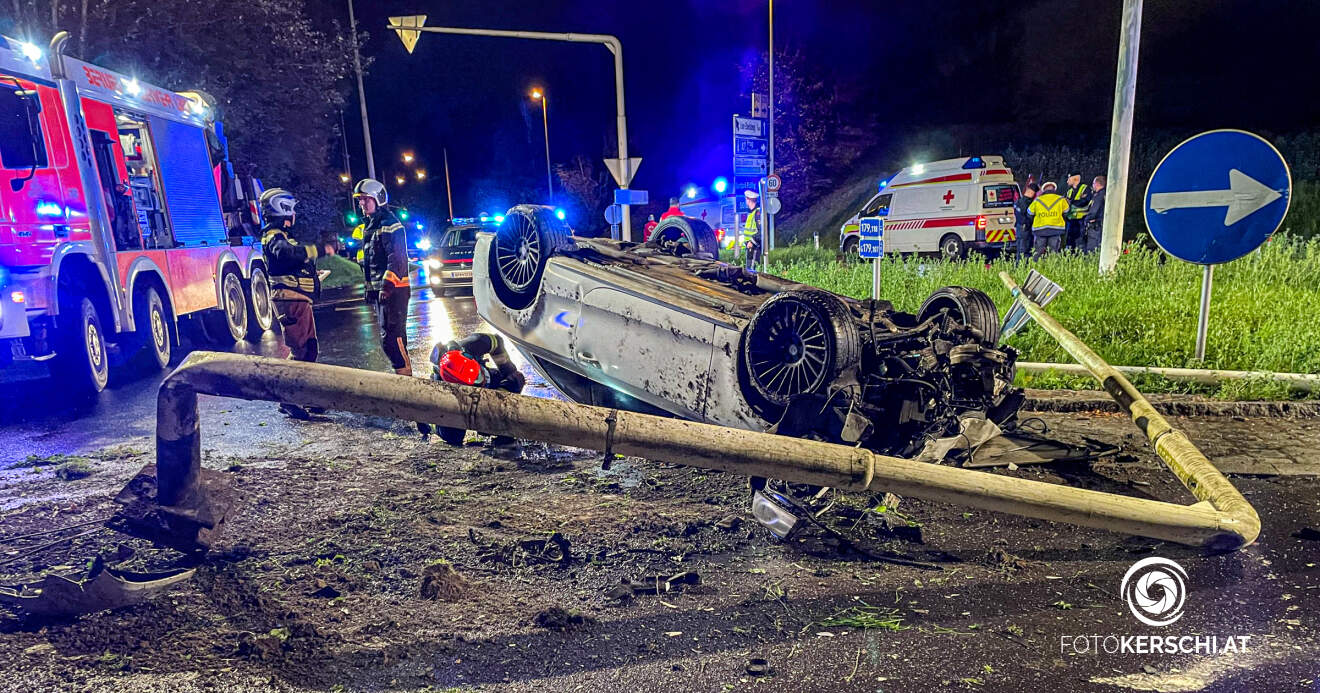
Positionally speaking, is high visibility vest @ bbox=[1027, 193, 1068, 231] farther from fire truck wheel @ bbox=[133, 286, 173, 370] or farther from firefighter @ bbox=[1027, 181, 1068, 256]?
fire truck wheel @ bbox=[133, 286, 173, 370]

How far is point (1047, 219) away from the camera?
553 inches

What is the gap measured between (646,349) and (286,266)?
4.26 m

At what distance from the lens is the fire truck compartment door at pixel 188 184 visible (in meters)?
9.72

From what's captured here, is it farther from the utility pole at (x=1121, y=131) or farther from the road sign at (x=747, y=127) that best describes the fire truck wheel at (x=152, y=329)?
the utility pole at (x=1121, y=131)

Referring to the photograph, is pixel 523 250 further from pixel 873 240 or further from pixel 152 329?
pixel 152 329

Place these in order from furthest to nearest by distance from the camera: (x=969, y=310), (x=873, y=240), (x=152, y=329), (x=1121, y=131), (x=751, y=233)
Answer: (x=751, y=233), (x=1121, y=131), (x=152, y=329), (x=873, y=240), (x=969, y=310)

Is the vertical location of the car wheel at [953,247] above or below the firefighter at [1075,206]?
below

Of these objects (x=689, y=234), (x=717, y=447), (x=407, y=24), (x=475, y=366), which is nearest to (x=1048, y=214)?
(x=689, y=234)

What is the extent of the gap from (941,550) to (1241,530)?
1.12 meters

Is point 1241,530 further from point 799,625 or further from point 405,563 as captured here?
point 405,563

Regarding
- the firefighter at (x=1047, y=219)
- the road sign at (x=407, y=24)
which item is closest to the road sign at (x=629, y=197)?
the road sign at (x=407, y=24)

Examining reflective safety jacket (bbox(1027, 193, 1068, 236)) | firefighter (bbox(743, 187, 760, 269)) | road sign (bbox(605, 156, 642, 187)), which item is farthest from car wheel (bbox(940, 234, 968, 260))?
road sign (bbox(605, 156, 642, 187))

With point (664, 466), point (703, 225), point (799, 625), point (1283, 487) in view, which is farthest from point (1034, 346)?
point (799, 625)

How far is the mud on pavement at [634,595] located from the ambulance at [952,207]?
48.2ft
